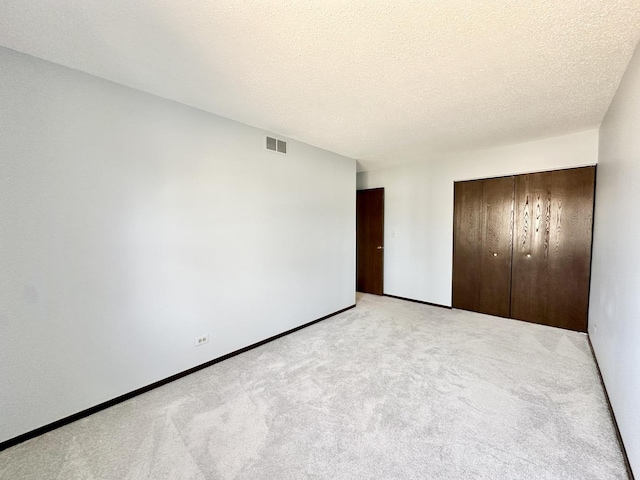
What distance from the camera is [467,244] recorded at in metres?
4.39

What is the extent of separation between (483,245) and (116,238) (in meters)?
4.61

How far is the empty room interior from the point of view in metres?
1.60

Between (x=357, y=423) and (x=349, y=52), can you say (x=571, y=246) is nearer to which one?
(x=357, y=423)

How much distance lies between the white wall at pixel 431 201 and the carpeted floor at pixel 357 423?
1886 mm

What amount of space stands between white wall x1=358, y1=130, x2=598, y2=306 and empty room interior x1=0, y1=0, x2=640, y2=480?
0.39 feet

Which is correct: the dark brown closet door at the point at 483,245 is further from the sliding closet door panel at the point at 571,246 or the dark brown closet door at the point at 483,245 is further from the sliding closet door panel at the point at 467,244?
the sliding closet door panel at the point at 571,246

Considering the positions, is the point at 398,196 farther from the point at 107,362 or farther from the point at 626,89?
the point at 107,362

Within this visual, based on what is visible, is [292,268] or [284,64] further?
[292,268]

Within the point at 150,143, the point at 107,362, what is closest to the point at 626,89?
the point at 150,143

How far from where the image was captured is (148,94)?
7.61 ft

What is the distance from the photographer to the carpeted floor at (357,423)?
5.24ft

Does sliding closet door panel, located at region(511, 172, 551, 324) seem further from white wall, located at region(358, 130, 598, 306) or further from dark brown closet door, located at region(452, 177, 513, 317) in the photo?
white wall, located at region(358, 130, 598, 306)

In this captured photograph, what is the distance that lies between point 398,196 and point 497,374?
10.9 ft

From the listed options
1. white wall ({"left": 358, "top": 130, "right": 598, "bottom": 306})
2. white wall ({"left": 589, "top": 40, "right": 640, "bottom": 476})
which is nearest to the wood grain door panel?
white wall ({"left": 358, "top": 130, "right": 598, "bottom": 306})
